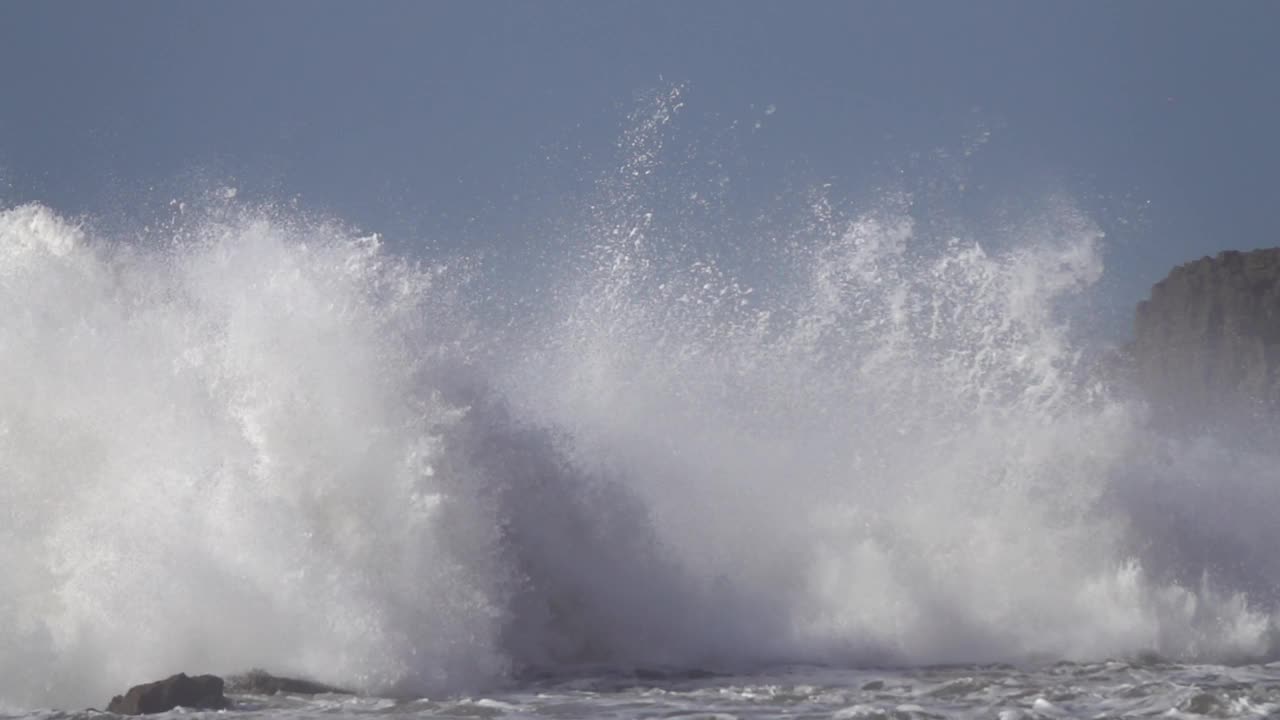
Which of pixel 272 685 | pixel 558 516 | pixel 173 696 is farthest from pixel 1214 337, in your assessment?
pixel 173 696

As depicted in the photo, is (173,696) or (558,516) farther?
(558,516)

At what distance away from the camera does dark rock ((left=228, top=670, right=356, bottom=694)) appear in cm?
1262

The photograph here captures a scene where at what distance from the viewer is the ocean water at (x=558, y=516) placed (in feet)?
42.6

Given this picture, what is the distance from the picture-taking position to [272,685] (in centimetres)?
1269

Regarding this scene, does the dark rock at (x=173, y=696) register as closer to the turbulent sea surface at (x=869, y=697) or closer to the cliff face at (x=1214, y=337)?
the turbulent sea surface at (x=869, y=697)

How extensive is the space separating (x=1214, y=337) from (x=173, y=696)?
42263mm

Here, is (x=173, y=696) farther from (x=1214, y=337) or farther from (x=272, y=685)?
(x=1214, y=337)

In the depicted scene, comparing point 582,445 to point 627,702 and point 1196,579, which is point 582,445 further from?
point 1196,579

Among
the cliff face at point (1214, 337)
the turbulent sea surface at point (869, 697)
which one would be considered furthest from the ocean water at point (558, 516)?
the cliff face at point (1214, 337)

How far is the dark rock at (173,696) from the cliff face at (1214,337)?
38.2 meters

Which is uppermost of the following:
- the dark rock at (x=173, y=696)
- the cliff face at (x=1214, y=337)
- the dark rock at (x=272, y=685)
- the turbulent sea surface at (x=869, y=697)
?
the cliff face at (x=1214, y=337)

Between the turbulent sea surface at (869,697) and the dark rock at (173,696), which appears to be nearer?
the dark rock at (173,696)

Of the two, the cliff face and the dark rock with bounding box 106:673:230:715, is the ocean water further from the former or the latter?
the cliff face

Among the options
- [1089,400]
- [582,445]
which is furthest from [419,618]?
[1089,400]
